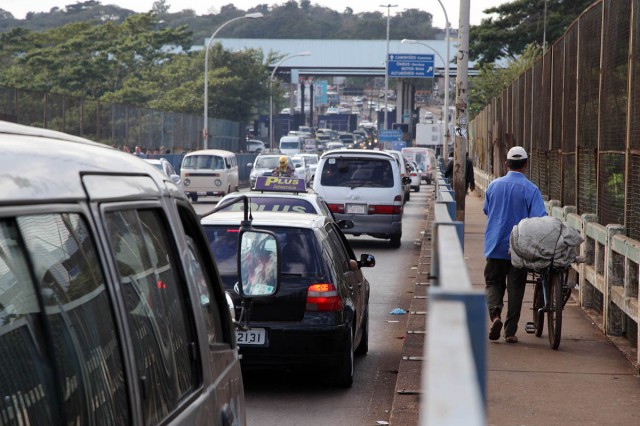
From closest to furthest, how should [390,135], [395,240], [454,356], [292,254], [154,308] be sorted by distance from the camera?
[454,356] < [154,308] < [292,254] < [395,240] < [390,135]

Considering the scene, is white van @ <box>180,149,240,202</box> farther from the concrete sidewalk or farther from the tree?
the concrete sidewalk

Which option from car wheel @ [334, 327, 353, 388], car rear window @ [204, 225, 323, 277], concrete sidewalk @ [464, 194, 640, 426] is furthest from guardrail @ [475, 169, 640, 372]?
car rear window @ [204, 225, 323, 277]

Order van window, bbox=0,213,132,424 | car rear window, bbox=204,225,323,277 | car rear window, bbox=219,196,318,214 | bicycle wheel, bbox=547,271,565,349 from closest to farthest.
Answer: van window, bbox=0,213,132,424
car rear window, bbox=204,225,323,277
bicycle wheel, bbox=547,271,565,349
car rear window, bbox=219,196,318,214

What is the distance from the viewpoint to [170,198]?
3684 millimetres

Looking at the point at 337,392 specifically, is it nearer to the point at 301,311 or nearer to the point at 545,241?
the point at 301,311

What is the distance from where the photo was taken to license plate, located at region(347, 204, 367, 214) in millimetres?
22281

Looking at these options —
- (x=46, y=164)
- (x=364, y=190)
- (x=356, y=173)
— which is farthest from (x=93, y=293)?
(x=356, y=173)

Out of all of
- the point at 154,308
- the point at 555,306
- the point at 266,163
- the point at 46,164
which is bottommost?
the point at 555,306

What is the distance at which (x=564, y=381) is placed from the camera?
28.2 feet

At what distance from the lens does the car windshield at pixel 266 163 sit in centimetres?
4631

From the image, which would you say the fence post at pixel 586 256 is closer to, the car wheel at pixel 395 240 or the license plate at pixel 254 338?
the license plate at pixel 254 338

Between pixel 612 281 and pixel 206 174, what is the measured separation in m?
29.5

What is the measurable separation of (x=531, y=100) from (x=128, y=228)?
1963 cm

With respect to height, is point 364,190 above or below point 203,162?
below
